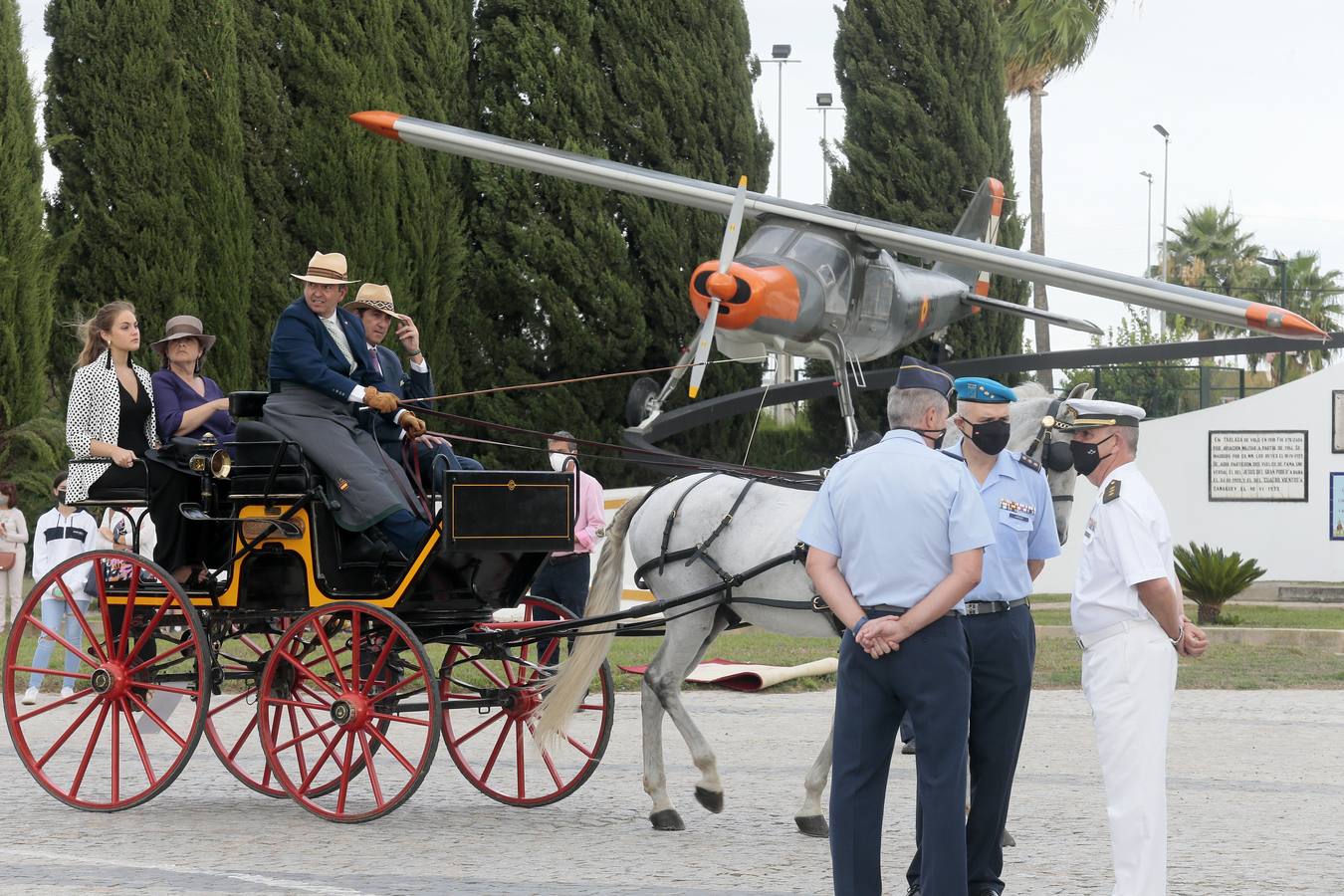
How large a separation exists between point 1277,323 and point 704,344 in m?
5.89

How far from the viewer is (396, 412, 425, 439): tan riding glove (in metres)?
7.77

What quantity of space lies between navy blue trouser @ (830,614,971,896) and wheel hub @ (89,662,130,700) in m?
4.30

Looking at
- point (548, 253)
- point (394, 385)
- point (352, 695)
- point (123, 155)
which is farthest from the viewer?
point (548, 253)

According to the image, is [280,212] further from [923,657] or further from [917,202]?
[923,657]

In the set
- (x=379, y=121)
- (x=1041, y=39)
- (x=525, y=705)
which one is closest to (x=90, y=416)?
(x=525, y=705)

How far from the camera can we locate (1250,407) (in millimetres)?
24797

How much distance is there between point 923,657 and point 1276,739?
6.51 meters

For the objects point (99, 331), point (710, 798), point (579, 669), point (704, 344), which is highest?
point (704, 344)

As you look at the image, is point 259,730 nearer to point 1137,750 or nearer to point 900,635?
point 900,635

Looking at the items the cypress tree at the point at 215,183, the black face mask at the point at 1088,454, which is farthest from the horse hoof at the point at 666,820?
the cypress tree at the point at 215,183

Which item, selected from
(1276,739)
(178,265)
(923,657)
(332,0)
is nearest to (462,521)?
(923,657)

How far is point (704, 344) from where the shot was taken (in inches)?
701

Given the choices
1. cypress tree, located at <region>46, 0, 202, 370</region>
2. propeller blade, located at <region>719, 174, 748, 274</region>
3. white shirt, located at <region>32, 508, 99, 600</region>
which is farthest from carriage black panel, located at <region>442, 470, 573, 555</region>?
cypress tree, located at <region>46, 0, 202, 370</region>

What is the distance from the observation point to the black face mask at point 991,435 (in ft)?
20.3
